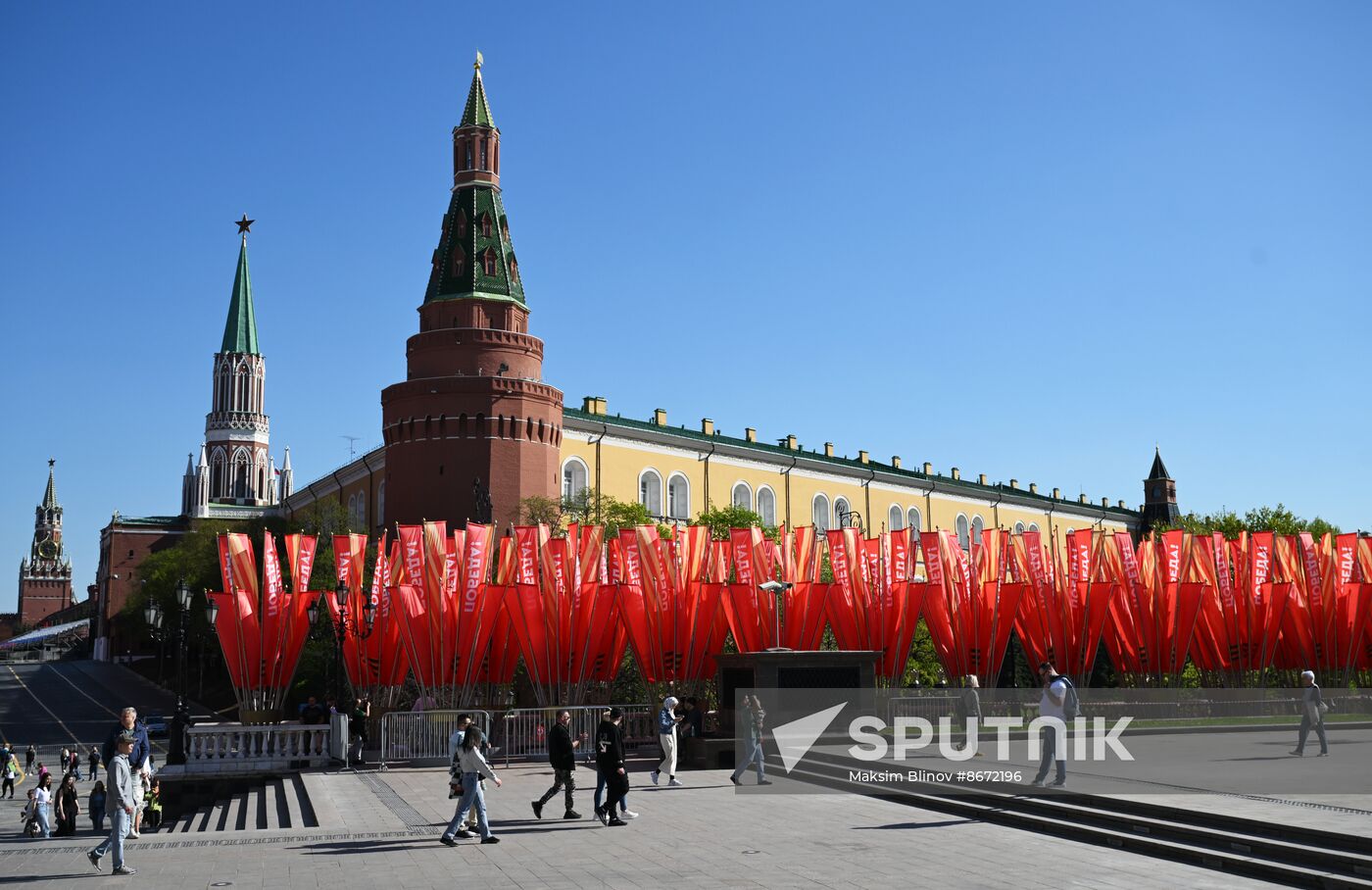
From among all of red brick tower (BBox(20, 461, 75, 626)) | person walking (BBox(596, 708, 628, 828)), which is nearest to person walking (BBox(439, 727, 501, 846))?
person walking (BBox(596, 708, 628, 828))

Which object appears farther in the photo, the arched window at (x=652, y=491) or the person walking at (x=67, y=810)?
the arched window at (x=652, y=491)

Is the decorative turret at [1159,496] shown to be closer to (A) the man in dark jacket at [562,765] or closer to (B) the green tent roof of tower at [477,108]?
(B) the green tent roof of tower at [477,108]

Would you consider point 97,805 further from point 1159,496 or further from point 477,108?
point 1159,496

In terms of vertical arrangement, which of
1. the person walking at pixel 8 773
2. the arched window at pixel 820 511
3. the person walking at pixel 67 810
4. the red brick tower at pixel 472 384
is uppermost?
the red brick tower at pixel 472 384

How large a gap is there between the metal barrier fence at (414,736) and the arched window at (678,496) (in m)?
43.8

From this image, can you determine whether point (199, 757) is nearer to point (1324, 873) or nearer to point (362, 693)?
point (362, 693)

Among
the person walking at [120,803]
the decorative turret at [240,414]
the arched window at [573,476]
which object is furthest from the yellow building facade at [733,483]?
the person walking at [120,803]

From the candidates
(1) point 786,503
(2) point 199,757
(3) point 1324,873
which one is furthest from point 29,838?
(1) point 786,503

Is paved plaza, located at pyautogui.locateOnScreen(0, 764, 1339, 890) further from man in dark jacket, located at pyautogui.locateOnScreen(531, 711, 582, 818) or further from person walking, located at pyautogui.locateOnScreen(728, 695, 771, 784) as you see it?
person walking, located at pyautogui.locateOnScreen(728, 695, 771, 784)

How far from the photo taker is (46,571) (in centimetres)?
18500

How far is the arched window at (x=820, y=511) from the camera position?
259ft

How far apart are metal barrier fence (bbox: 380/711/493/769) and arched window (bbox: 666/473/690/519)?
144 ft

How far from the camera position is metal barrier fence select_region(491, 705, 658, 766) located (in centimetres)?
2597

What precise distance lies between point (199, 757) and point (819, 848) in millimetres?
15727
